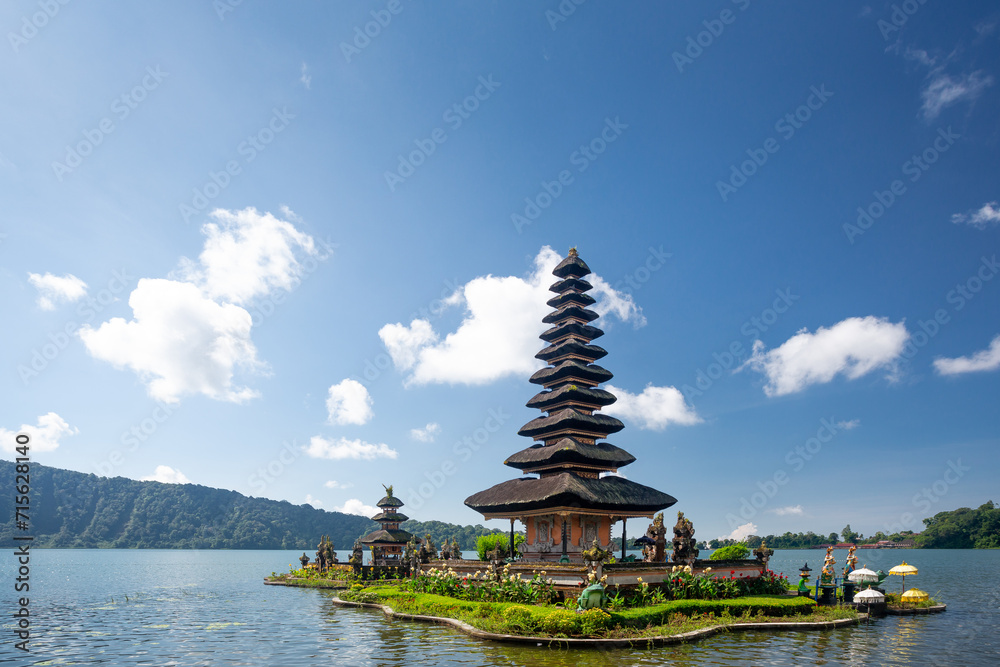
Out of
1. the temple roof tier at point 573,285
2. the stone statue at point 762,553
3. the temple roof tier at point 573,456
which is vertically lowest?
the stone statue at point 762,553

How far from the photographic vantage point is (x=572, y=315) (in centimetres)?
4316

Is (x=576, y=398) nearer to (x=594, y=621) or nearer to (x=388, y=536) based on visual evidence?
(x=594, y=621)

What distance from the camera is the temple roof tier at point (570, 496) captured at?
1261 inches

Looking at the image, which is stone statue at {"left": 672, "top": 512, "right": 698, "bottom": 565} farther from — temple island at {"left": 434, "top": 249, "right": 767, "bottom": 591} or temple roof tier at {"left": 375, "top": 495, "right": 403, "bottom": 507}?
temple roof tier at {"left": 375, "top": 495, "right": 403, "bottom": 507}

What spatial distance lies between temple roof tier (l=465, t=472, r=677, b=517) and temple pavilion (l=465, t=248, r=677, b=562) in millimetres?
59

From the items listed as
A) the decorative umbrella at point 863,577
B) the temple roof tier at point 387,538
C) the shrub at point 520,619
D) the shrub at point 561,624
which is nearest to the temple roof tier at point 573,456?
the shrub at point 520,619

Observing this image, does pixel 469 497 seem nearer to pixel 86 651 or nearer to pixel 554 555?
pixel 554 555

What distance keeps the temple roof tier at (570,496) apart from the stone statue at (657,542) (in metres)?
1.89

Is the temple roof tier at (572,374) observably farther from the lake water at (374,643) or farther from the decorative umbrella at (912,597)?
the decorative umbrella at (912,597)

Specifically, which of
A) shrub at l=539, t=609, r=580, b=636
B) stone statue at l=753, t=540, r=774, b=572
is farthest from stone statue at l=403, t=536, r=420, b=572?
stone statue at l=753, t=540, r=774, b=572

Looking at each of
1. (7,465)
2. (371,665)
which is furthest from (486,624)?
(7,465)

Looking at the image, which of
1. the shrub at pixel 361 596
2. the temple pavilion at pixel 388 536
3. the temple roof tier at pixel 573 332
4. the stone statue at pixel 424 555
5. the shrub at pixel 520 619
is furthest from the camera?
the temple pavilion at pixel 388 536

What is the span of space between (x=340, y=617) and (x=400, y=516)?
3117cm

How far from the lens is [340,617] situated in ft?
104
